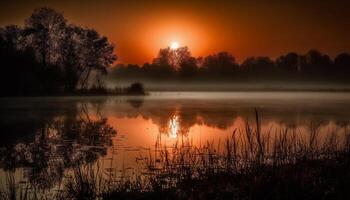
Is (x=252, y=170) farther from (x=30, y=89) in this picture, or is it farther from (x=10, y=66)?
(x=30, y=89)

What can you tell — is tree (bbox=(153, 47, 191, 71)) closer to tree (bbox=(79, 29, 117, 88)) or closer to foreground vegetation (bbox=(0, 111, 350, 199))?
tree (bbox=(79, 29, 117, 88))

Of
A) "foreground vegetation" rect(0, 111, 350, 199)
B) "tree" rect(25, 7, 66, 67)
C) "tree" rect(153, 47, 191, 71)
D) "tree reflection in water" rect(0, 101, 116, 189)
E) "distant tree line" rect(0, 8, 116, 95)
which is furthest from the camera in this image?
"tree" rect(153, 47, 191, 71)

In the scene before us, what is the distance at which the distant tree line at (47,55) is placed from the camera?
7688cm

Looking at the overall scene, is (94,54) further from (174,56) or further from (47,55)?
(174,56)

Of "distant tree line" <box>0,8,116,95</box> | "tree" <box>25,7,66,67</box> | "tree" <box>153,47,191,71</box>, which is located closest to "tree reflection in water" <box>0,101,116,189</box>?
"distant tree line" <box>0,8,116,95</box>

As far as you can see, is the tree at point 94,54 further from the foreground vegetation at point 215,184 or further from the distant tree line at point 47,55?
the foreground vegetation at point 215,184

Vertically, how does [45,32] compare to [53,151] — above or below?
above

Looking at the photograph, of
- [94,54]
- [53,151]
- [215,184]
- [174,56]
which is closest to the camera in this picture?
[215,184]

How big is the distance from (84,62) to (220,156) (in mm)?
75290

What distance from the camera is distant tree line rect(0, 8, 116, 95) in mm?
76875

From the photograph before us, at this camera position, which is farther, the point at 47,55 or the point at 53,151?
the point at 47,55

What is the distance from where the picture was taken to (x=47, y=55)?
8525cm

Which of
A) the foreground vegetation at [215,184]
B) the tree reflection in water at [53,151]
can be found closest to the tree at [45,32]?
the tree reflection in water at [53,151]

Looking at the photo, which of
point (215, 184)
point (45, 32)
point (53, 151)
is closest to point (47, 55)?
point (45, 32)
